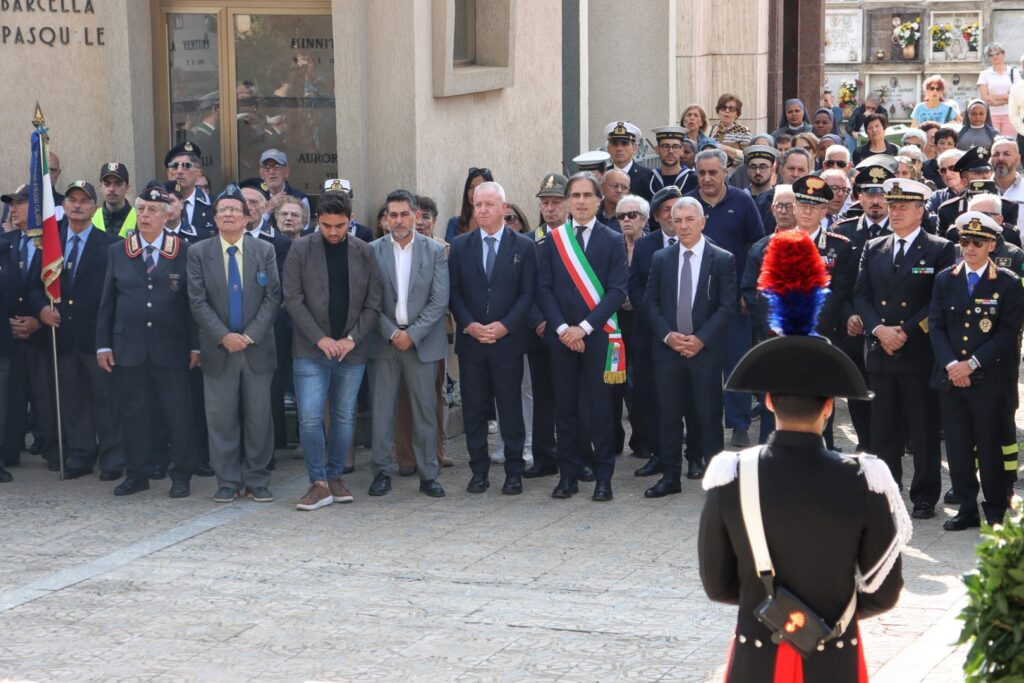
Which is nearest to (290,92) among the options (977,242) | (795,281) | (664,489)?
(664,489)

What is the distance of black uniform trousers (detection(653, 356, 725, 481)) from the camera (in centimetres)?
1067

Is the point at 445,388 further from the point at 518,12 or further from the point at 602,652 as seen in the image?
the point at 602,652

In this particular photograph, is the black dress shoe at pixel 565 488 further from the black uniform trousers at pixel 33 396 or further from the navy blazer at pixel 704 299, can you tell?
the black uniform trousers at pixel 33 396

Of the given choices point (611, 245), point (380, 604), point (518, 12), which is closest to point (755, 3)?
point (518, 12)

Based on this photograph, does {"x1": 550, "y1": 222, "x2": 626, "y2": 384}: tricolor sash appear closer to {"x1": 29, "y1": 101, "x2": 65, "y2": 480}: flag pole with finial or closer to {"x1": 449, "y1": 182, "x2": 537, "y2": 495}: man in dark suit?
{"x1": 449, "y1": 182, "x2": 537, "y2": 495}: man in dark suit

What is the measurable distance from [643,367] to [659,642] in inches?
163

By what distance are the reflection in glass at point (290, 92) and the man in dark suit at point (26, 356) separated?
2.64 m

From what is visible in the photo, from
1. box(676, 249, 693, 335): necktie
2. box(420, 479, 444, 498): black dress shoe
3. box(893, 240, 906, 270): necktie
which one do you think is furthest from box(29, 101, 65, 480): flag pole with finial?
box(893, 240, 906, 270): necktie

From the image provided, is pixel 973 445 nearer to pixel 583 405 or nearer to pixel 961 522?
pixel 961 522

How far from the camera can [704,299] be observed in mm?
10688

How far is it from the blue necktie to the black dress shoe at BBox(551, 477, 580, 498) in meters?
1.38

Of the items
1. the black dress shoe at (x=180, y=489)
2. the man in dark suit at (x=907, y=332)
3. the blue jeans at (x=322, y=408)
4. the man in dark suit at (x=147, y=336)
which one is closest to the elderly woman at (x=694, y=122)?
the man in dark suit at (x=907, y=332)

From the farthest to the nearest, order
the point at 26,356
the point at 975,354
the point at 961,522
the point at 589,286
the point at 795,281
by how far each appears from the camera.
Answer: the point at 26,356 < the point at 589,286 < the point at 961,522 < the point at 975,354 < the point at 795,281

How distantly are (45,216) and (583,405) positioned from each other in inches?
146
